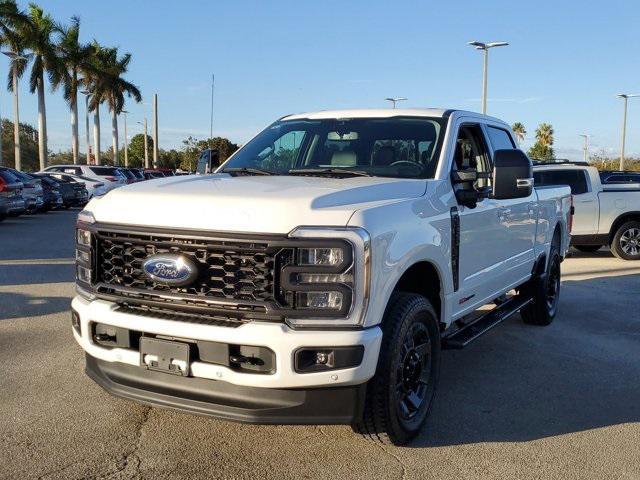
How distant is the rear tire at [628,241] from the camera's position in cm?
1262

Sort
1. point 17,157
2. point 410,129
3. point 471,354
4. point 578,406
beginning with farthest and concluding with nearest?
1. point 17,157
2. point 471,354
3. point 410,129
4. point 578,406

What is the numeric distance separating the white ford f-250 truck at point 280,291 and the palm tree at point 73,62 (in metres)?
41.6

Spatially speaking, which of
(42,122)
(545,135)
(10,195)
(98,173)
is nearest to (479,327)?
(10,195)

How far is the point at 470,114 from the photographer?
17.3 feet

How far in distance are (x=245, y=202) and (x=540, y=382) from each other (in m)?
3.00

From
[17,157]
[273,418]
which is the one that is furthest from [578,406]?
[17,157]

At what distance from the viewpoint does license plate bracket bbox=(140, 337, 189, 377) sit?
10.8 feet

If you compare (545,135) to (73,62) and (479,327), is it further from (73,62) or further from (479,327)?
(479,327)

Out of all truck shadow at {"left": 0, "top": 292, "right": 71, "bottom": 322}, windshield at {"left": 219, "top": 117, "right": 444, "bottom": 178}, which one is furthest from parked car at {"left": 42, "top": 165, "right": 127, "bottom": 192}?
windshield at {"left": 219, "top": 117, "right": 444, "bottom": 178}

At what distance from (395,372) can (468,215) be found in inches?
59.9

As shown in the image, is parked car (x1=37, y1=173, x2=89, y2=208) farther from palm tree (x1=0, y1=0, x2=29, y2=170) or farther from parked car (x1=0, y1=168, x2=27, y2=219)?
palm tree (x1=0, y1=0, x2=29, y2=170)

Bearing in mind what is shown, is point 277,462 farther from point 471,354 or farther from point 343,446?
point 471,354

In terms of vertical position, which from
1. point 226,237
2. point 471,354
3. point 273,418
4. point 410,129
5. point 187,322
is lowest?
point 471,354

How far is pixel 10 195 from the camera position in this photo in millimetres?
16797
